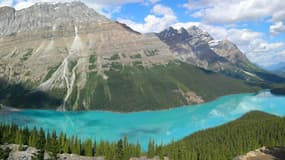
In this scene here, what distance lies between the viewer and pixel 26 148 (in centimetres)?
9112

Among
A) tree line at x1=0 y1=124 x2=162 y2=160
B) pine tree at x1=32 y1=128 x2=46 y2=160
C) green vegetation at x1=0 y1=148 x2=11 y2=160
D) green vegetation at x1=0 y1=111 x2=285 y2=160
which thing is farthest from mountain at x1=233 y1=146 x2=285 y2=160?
green vegetation at x1=0 y1=148 x2=11 y2=160

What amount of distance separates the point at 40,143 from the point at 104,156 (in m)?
19.0

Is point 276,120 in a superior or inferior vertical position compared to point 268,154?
superior

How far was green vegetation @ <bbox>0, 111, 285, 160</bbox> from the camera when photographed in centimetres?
9669

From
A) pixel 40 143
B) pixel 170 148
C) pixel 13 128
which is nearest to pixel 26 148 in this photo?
pixel 40 143

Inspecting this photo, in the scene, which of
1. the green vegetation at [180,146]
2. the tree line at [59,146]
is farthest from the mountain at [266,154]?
the tree line at [59,146]

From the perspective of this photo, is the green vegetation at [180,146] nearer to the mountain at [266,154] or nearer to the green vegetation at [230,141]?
the green vegetation at [230,141]

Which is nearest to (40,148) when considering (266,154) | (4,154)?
(4,154)

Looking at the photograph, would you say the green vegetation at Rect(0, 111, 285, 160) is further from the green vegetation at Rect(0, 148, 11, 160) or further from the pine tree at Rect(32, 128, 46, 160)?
the green vegetation at Rect(0, 148, 11, 160)

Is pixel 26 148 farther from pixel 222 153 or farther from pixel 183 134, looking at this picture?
pixel 183 134

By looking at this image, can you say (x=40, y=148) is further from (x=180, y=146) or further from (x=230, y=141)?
(x=230, y=141)

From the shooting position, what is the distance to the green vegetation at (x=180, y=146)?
96688 millimetres

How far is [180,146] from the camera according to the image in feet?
385

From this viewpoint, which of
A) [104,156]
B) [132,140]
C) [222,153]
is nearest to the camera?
[104,156]
